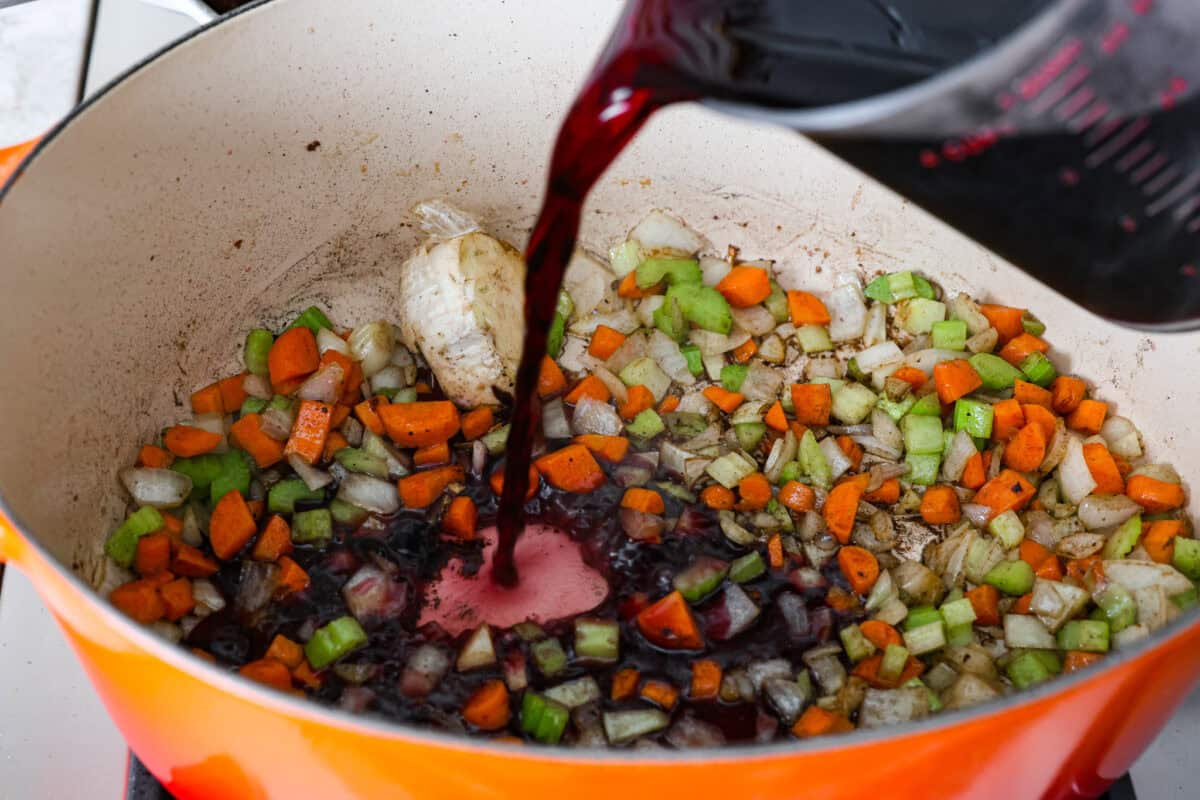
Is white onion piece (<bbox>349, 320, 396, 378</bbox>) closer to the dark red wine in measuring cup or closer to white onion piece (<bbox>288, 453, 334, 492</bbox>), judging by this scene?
white onion piece (<bbox>288, 453, 334, 492</bbox>)

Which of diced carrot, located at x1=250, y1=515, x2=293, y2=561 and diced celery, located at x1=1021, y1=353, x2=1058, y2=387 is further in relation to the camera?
diced celery, located at x1=1021, y1=353, x2=1058, y2=387

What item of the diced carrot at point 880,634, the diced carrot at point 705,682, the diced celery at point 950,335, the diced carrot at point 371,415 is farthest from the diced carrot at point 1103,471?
the diced carrot at point 371,415

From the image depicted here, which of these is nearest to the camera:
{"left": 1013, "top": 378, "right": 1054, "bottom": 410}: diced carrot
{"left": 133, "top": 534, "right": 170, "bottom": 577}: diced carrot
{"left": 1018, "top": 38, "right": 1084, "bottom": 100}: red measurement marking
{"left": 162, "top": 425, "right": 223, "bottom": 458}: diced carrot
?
{"left": 1018, "top": 38, "right": 1084, "bottom": 100}: red measurement marking

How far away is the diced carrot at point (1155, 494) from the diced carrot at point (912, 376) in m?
0.29

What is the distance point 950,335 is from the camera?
60.0 inches

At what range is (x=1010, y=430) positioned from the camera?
1.44 m

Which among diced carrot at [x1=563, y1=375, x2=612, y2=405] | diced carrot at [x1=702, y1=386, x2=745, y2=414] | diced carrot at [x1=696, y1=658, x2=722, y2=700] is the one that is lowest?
diced carrot at [x1=696, y1=658, x2=722, y2=700]

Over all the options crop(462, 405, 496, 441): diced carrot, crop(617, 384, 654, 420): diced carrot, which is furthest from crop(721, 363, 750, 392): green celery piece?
crop(462, 405, 496, 441): diced carrot

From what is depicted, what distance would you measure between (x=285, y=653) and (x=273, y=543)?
0.54ft

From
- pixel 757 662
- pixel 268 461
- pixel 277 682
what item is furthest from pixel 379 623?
pixel 757 662

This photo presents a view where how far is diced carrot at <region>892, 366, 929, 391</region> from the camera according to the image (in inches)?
59.3

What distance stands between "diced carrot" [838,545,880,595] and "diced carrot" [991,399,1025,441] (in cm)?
26

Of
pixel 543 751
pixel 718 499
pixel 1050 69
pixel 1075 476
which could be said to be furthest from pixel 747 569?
pixel 1050 69

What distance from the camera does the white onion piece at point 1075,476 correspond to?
139 cm
